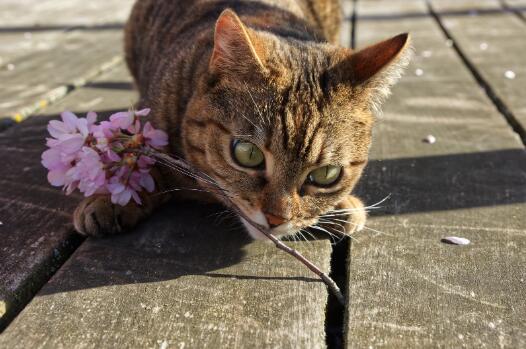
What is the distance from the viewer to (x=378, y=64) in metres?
1.77

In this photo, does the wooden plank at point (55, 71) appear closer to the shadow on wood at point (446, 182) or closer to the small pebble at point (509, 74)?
the shadow on wood at point (446, 182)

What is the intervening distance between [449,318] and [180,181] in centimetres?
110

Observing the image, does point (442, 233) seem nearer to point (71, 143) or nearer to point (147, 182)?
point (147, 182)

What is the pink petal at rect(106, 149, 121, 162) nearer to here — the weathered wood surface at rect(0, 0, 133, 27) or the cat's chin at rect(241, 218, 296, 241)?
the cat's chin at rect(241, 218, 296, 241)

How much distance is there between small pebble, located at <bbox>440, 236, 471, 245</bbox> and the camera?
1.76 m

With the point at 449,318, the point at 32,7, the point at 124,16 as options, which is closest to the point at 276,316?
the point at 449,318

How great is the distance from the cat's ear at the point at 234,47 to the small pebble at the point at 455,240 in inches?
32.8

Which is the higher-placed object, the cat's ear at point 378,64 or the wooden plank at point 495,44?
the cat's ear at point 378,64

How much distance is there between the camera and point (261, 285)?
1542 millimetres

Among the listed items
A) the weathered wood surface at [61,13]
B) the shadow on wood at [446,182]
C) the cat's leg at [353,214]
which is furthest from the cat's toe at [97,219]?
the weathered wood surface at [61,13]

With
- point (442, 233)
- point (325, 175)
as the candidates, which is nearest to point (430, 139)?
point (442, 233)

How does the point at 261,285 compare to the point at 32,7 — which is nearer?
the point at 261,285

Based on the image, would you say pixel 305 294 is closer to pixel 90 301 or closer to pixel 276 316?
pixel 276 316

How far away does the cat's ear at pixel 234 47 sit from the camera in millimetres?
1672
